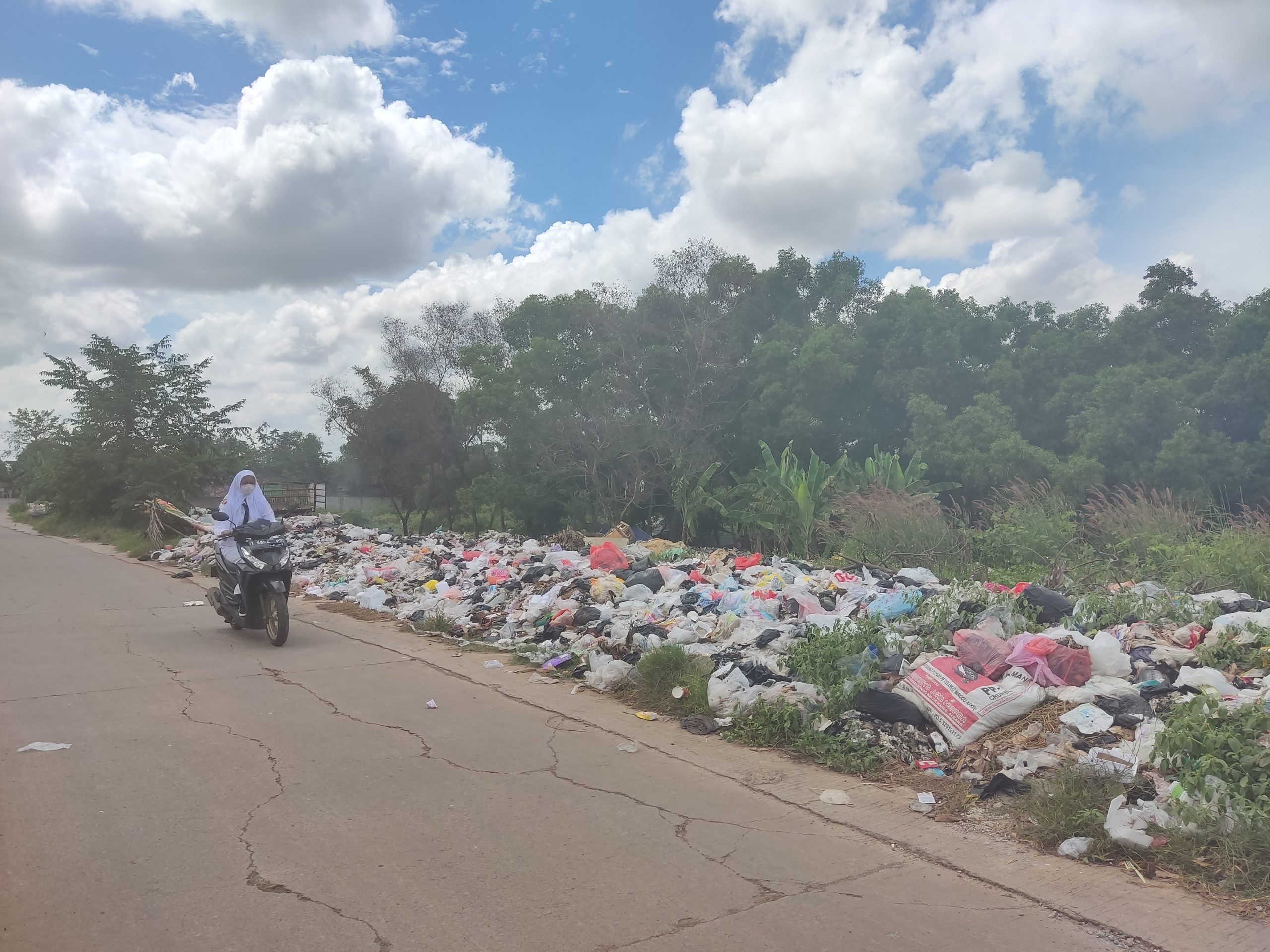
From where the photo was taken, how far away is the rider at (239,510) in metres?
9.27

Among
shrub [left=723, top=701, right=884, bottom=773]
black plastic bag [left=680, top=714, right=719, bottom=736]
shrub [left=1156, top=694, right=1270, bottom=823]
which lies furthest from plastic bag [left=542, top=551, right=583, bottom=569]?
shrub [left=1156, top=694, right=1270, bottom=823]

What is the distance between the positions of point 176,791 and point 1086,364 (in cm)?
3090

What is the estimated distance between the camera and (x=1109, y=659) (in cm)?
588

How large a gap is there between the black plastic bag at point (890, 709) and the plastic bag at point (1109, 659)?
1228 mm

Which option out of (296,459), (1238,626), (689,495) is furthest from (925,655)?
(296,459)

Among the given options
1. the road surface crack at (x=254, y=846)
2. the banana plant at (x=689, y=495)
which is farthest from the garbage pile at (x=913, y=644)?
the banana plant at (x=689, y=495)

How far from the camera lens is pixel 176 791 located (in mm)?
4645

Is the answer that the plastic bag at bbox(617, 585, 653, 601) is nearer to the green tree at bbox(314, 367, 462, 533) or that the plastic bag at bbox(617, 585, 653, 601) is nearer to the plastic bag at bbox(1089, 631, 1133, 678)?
the plastic bag at bbox(1089, 631, 1133, 678)

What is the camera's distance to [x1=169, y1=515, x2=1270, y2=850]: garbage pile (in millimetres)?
5199

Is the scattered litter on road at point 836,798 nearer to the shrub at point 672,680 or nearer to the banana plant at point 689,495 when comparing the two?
the shrub at point 672,680

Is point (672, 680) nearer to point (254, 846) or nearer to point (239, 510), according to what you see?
point (254, 846)

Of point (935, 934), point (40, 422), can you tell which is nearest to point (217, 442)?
point (935, 934)

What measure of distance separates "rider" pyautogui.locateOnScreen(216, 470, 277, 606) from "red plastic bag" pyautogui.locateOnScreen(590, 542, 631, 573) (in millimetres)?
4347

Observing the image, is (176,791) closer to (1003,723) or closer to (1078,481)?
(1003,723)
